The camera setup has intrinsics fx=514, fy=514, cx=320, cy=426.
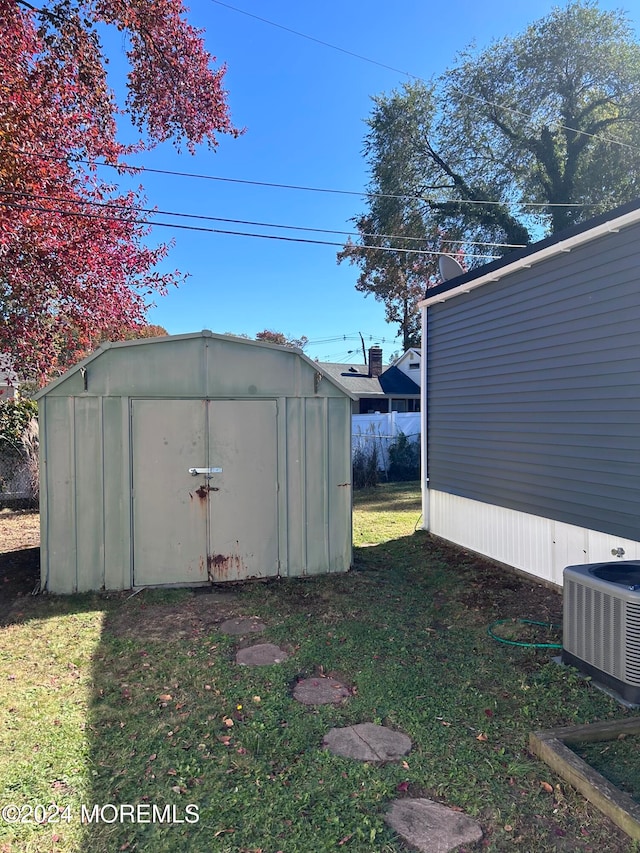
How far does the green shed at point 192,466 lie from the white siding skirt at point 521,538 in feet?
6.09

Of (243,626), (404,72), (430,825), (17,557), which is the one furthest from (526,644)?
(404,72)

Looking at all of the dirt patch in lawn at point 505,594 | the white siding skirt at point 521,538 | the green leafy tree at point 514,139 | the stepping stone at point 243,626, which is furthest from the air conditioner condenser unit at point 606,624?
the green leafy tree at point 514,139

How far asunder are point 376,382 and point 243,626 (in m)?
19.2

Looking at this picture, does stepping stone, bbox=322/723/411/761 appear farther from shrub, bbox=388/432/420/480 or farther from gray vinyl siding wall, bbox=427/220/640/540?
shrub, bbox=388/432/420/480

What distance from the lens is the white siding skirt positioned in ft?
15.7

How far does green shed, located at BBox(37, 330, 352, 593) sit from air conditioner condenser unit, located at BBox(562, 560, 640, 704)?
280 cm

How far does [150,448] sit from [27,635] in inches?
78.0

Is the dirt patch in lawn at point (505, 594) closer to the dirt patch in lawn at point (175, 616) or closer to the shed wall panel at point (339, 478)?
the shed wall panel at point (339, 478)

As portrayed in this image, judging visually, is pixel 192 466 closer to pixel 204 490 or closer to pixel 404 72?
pixel 204 490

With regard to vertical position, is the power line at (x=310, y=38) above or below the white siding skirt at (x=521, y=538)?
above

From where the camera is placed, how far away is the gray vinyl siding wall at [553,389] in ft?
14.5

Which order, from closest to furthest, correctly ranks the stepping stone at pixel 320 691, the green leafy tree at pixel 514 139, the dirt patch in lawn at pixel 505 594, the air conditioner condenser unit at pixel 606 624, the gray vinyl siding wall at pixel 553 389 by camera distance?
the air conditioner condenser unit at pixel 606 624 < the stepping stone at pixel 320 691 < the gray vinyl siding wall at pixel 553 389 < the dirt patch in lawn at pixel 505 594 < the green leafy tree at pixel 514 139

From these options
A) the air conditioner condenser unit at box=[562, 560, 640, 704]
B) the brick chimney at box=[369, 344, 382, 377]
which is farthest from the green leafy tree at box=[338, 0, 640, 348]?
the air conditioner condenser unit at box=[562, 560, 640, 704]

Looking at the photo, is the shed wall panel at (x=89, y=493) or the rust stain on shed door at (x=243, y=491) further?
the rust stain on shed door at (x=243, y=491)
